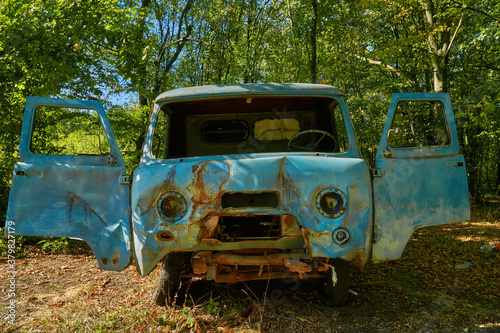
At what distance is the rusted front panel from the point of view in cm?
279

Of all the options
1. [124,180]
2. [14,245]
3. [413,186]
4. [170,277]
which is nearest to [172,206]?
[124,180]

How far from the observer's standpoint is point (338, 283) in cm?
336

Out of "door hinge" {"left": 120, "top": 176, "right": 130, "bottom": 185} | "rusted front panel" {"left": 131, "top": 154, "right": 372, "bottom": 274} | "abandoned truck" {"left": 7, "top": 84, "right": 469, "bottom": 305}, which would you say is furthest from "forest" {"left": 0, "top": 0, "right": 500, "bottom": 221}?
"rusted front panel" {"left": 131, "top": 154, "right": 372, "bottom": 274}

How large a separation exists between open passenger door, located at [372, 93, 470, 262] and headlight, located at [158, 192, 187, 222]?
1.63 meters

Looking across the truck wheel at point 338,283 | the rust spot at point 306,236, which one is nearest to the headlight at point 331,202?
the rust spot at point 306,236

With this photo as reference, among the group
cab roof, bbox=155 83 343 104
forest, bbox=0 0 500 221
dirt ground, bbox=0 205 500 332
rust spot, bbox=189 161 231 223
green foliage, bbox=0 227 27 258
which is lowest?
dirt ground, bbox=0 205 500 332

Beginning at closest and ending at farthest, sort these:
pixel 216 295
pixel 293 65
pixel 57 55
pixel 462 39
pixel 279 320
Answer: pixel 279 320
pixel 216 295
pixel 57 55
pixel 462 39
pixel 293 65

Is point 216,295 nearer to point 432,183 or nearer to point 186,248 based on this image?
point 186,248

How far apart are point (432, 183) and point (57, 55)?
5110 millimetres

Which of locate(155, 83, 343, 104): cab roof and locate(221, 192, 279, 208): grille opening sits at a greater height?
locate(155, 83, 343, 104): cab roof

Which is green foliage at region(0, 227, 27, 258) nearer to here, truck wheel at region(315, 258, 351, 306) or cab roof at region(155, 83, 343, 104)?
cab roof at region(155, 83, 343, 104)

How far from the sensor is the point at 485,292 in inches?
155

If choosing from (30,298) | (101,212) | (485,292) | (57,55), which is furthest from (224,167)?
(57,55)

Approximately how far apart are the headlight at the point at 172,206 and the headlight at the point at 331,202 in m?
1.07
